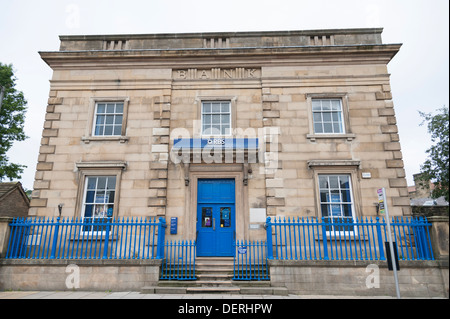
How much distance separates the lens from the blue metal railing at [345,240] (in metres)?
8.59

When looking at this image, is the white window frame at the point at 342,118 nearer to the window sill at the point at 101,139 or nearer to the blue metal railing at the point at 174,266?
the blue metal railing at the point at 174,266

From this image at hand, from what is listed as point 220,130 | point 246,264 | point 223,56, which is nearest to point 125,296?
point 246,264

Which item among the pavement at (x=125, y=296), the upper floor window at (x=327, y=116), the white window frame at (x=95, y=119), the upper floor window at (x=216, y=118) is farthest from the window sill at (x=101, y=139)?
the upper floor window at (x=327, y=116)

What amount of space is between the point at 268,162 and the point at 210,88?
13.5ft

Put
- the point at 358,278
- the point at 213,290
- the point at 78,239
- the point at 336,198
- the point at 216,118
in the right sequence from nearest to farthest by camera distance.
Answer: the point at 213,290 → the point at 358,278 → the point at 78,239 → the point at 336,198 → the point at 216,118

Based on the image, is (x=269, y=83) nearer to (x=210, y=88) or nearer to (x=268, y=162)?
(x=210, y=88)

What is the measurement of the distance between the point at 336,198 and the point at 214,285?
556 cm

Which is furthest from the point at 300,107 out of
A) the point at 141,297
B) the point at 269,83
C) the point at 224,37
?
the point at 141,297

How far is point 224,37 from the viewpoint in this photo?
12266mm

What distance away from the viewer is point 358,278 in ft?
26.9

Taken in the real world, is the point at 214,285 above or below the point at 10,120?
below

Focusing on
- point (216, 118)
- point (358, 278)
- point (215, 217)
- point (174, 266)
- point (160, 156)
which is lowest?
point (358, 278)

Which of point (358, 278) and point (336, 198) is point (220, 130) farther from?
point (358, 278)

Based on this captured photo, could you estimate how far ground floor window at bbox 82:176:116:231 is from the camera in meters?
10.4
